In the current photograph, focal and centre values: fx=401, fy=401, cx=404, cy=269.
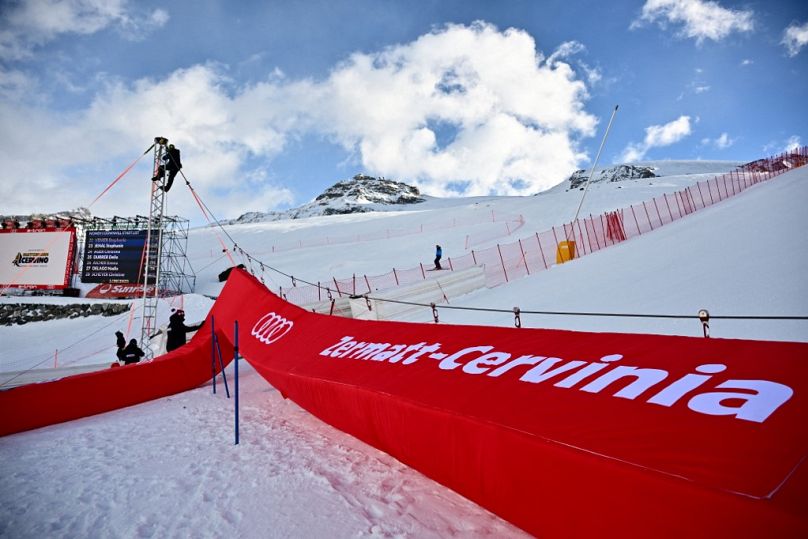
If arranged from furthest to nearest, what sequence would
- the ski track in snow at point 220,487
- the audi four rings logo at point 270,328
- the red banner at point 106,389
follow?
the audi four rings logo at point 270,328, the red banner at point 106,389, the ski track in snow at point 220,487

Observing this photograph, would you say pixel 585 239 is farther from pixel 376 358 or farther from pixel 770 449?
pixel 770 449

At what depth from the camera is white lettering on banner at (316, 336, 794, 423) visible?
1.95 m

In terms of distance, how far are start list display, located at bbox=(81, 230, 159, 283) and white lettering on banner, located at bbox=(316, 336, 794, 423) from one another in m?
29.9

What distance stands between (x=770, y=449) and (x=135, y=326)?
84.4 ft

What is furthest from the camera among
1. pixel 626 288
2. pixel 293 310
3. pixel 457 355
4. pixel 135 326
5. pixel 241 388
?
pixel 135 326

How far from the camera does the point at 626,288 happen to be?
1001cm

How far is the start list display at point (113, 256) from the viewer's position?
27.8 m

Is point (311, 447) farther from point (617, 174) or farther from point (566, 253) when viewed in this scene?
point (617, 174)

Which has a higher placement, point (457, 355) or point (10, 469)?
point (457, 355)

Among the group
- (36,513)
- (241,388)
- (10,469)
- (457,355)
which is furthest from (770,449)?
(241,388)

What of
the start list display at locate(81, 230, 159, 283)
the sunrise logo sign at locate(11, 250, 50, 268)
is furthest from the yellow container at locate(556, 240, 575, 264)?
the sunrise logo sign at locate(11, 250, 50, 268)

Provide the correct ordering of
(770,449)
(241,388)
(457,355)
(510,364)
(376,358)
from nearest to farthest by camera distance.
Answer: (770,449)
(510,364)
(457,355)
(376,358)
(241,388)

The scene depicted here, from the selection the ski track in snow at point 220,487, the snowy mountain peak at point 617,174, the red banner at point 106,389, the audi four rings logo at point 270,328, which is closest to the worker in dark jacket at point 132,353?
the red banner at point 106,389

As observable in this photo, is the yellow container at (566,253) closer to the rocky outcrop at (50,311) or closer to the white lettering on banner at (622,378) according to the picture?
the white lettering on banner at (622,378)
